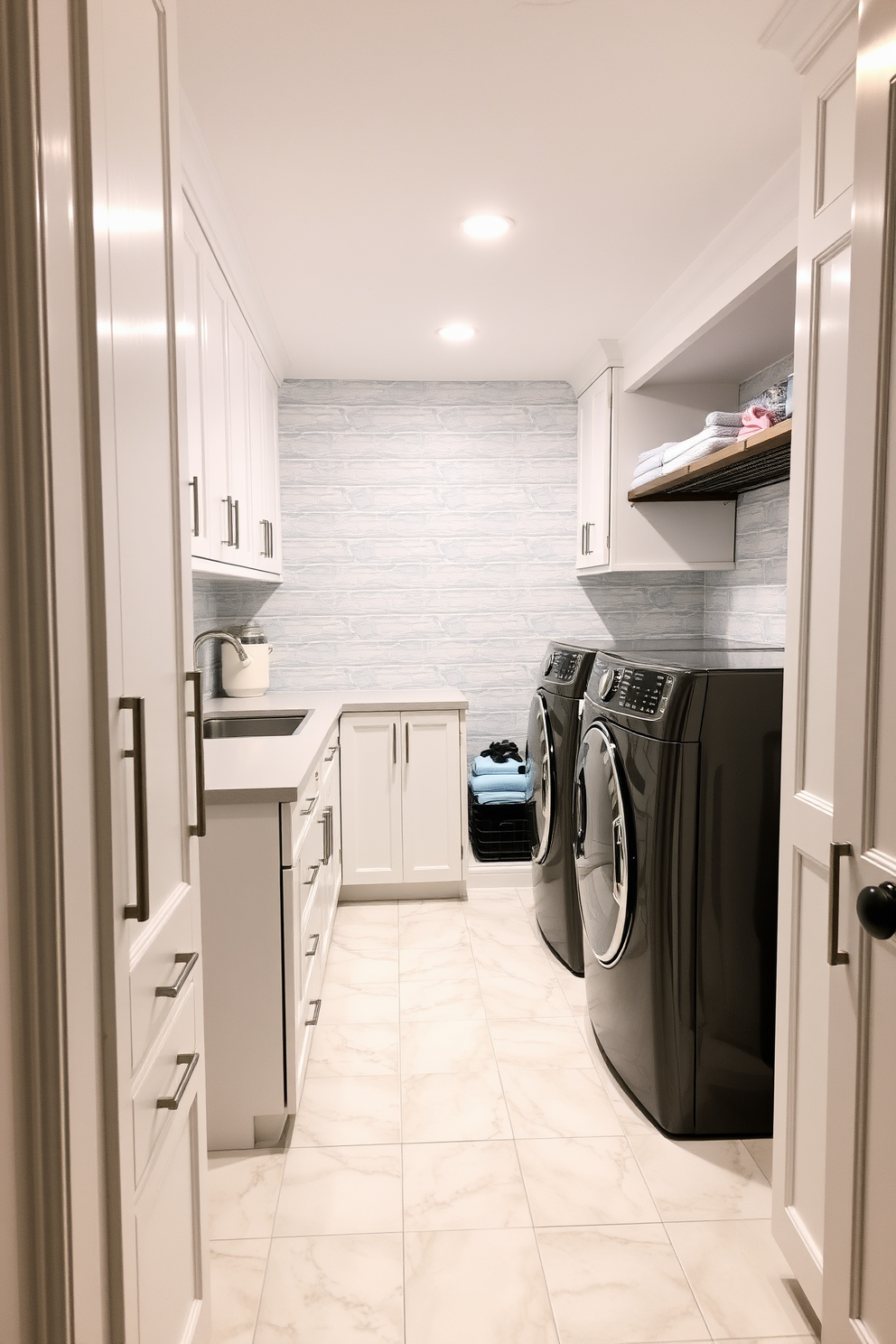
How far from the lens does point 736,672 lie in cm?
196

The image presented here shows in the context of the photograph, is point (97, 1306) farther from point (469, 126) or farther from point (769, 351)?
point (769, 351)

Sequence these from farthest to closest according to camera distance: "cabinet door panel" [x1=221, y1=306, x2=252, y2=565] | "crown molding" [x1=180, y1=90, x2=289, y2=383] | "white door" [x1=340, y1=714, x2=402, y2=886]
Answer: "white door" [x1=340, y1=714, x2=402, y2=886] < "cabinet door panel" [x1=221, y1=306, x2=252, y2=565] < "crown molding" [x1=180, y1=90, x2=289, y2=383]

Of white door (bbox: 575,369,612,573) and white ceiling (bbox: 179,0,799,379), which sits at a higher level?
white ceiling (bbox: 179,0,799,379)

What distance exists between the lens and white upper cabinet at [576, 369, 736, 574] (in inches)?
146

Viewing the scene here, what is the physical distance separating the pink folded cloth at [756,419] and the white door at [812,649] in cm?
102

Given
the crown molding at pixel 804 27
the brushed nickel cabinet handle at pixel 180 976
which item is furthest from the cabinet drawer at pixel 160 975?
the crown molding at pixel 804 27

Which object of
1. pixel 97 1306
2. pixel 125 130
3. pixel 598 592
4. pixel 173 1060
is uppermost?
pixel 125 130

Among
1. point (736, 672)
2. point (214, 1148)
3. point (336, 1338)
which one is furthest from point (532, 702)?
point (336, 1338)

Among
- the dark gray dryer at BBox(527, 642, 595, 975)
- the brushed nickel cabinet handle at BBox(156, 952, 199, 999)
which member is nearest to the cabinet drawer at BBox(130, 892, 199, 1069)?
the brushed nickel cabinet handle at BBox(156, 952, 199, 999)

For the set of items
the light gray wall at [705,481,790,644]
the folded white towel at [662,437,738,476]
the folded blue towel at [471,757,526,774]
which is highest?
the folded white towel at [662,437,738,476]

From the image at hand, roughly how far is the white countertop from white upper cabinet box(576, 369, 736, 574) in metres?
1.01

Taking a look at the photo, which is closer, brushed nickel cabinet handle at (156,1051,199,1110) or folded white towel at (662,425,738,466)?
brushed nickel cabinet handle at (156,1051,199,1110)

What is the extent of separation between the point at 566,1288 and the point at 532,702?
2073 mm

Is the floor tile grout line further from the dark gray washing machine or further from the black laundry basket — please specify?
the black laundry basket
